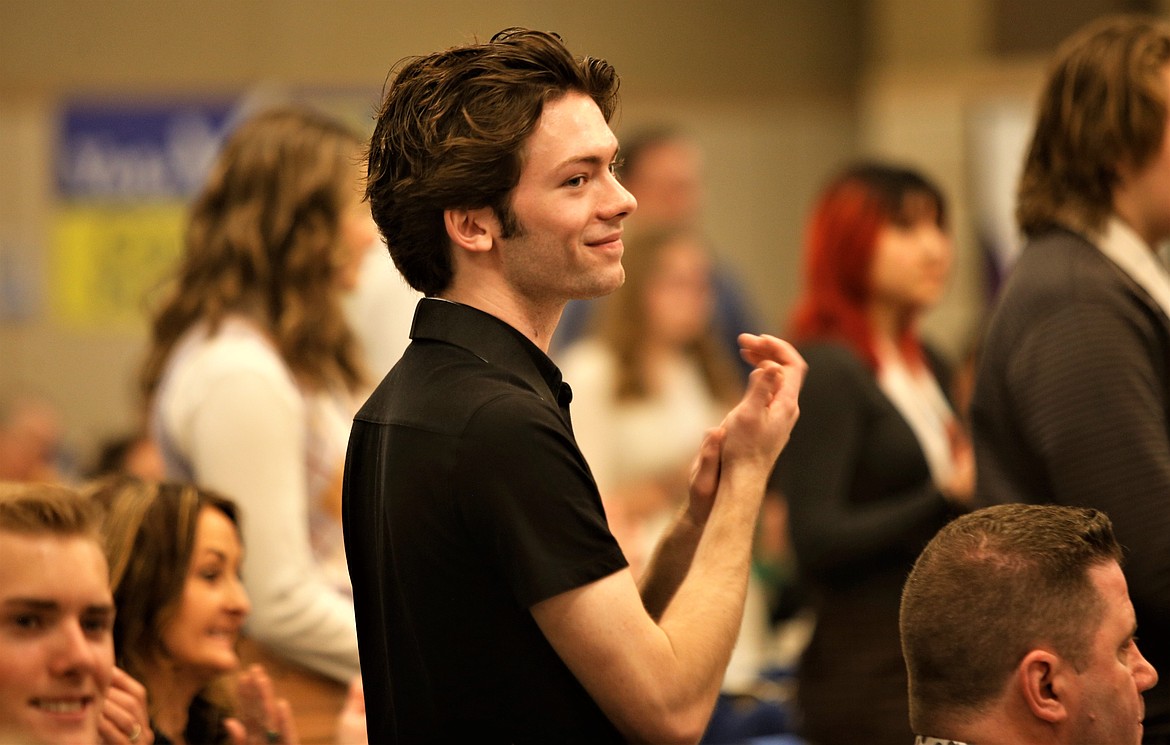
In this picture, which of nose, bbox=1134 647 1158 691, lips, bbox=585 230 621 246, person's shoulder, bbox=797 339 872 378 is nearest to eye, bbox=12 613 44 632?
lips, bbox=585 230 621 246

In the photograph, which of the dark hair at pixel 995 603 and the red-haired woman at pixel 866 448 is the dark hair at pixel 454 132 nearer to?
the dark hair at pixel 995 603

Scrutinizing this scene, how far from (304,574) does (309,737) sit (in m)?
0.27

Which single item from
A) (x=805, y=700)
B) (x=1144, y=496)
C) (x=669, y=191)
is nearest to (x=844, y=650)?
(x=805, y=700)

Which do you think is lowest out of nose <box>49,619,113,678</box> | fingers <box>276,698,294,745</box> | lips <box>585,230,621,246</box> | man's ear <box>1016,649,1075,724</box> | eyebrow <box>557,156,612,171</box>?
fingers <box>276,698,294,745</box>

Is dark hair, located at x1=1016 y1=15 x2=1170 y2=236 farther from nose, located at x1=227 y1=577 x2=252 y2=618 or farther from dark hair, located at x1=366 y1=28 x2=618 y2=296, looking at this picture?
nose, located at x1=227 y1=577 x2=252 y2=618

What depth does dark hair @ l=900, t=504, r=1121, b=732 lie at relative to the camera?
1.85 meters

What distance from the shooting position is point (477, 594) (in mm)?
1667

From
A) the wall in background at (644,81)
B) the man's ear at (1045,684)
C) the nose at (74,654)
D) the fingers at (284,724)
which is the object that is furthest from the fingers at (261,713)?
the wall in background at (644,81)

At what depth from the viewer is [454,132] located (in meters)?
1.75

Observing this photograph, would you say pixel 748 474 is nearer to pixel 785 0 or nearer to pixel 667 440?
pixel 667 440

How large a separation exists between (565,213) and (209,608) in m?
0.96

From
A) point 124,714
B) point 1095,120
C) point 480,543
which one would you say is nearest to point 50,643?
point 124,714

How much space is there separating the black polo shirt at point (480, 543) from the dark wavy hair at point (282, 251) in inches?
42.1

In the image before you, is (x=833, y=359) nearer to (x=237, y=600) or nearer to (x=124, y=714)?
(x=237, y=600)
